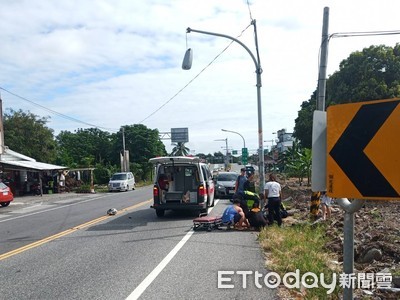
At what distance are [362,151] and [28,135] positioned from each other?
48.3 metres

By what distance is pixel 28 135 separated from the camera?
46469mm

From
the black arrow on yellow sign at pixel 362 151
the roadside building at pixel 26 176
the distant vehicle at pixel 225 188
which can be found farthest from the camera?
the roadside building at pixel 26 176

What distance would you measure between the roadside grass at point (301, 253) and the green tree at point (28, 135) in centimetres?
4060

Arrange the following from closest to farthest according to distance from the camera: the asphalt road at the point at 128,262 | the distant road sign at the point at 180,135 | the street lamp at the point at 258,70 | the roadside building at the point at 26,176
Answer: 1. the asphalt road at the point at 128,262
2. the street lamp at the point at 258,70
3. the roadside building at the point at 26,176
4. the distant road sign at the point at 180,135

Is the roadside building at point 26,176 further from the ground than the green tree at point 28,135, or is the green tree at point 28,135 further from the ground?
the green tree at point 28,135

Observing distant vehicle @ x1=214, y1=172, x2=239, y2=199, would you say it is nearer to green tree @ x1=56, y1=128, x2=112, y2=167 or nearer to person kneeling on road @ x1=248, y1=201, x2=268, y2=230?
person kneeling on road @ x1=248, y1=201, x2=268, y2=230

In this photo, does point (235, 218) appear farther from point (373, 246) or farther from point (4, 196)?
point (4, 196)

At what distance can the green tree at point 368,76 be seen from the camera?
26.6 metres

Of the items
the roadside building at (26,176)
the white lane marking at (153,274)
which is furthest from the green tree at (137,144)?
the white lane marking at (153,274)

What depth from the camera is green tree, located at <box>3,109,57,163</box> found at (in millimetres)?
45500

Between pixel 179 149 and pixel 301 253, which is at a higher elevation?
pixel 179 149

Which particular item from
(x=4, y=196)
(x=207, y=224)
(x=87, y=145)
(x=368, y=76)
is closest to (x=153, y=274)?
(x=207, y=224)

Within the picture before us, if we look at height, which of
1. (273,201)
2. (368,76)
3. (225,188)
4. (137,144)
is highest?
(368,76)

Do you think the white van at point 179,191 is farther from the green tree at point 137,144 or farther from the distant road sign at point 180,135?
the distant road sign at point 180,135
